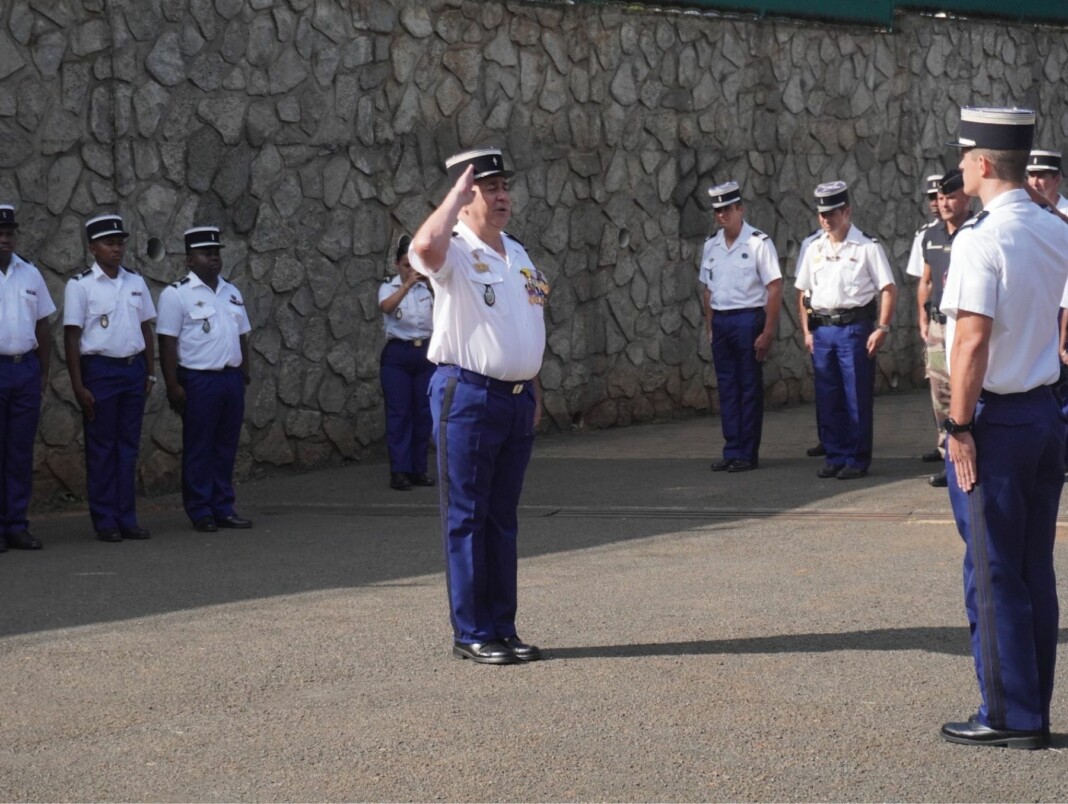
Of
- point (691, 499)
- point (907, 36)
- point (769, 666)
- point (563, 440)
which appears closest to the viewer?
point (769, 666)

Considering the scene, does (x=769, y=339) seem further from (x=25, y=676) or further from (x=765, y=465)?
(x=25, y=676)

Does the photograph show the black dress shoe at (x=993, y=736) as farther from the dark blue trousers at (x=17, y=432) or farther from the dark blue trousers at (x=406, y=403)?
the dark blue trousers at (x=406, y=403)

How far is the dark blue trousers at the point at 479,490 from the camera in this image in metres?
6.40

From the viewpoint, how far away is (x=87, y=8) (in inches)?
429

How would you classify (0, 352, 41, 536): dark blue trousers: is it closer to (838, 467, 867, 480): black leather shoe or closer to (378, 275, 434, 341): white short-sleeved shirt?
(378, 275, 434, 341): white short-sleeved shirt

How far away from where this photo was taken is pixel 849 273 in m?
11.4

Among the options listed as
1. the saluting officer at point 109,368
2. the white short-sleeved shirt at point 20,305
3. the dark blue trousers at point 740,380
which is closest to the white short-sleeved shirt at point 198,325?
the saluting officer at point 109,368

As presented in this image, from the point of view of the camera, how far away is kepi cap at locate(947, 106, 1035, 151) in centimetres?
505

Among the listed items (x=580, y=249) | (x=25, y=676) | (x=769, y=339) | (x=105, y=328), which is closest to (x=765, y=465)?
(x=769, y=339)

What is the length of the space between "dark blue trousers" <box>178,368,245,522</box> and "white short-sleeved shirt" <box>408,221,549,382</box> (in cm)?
385

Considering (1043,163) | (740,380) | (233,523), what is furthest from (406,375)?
(1043,163)

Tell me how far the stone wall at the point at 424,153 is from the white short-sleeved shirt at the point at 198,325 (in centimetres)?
106

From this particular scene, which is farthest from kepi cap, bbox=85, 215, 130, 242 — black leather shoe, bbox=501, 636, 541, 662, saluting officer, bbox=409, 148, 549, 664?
black leather shoe, bbox=501, 636, 541, 662

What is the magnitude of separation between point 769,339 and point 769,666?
590 cm
